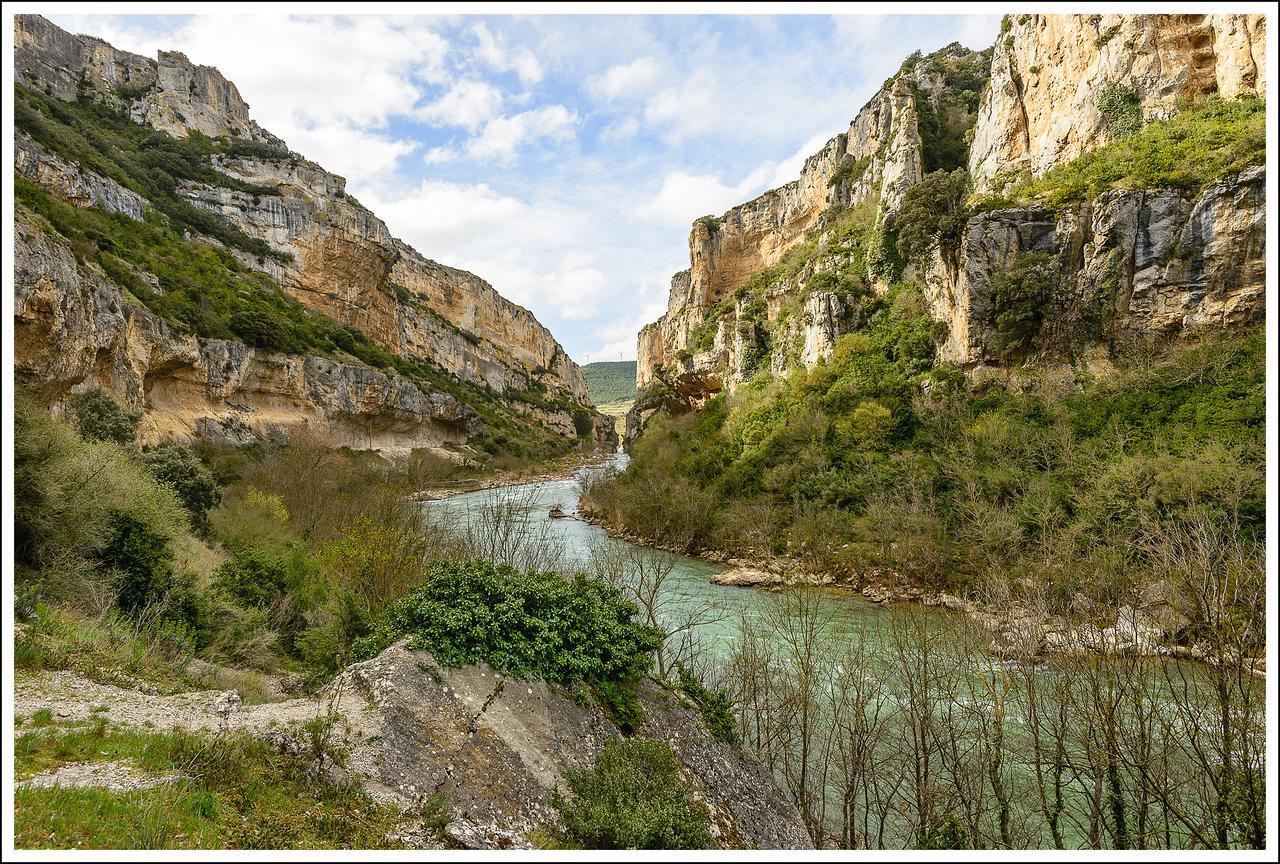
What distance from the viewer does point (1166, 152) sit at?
84.9 feet

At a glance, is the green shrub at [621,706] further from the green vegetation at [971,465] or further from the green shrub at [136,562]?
the green vegetation at [971,465]

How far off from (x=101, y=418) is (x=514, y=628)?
1934 centimetres

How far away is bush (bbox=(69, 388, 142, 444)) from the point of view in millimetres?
17469

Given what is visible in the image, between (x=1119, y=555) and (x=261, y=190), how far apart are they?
76.4 metres

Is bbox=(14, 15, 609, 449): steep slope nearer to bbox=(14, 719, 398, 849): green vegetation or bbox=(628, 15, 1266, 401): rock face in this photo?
bbox=(14, 719, 398, 849): green vegetation

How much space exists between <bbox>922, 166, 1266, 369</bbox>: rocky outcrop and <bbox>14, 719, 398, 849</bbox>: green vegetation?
109 feet

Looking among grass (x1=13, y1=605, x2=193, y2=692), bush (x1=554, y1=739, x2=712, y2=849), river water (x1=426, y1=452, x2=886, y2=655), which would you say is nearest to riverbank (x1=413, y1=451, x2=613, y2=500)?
river water (x1=426, y1=452, x2=886, y2=655)

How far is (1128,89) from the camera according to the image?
28.8 metres

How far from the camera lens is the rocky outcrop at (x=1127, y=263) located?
2264 centimetres

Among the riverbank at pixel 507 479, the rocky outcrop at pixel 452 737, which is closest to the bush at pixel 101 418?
the riverbank at pixel 507 479

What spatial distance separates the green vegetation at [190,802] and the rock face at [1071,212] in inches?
1311

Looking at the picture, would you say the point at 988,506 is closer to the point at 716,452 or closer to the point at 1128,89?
the point at 716,452

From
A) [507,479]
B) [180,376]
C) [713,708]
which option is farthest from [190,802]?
[507,479]

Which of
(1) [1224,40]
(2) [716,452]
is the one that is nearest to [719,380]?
(2) [716,452]
